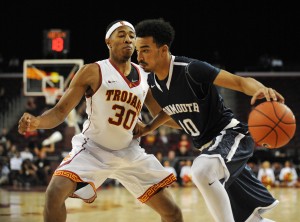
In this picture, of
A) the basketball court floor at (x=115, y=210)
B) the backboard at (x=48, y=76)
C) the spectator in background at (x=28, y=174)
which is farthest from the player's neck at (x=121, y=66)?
the spectator in background at (x=28, y=174)

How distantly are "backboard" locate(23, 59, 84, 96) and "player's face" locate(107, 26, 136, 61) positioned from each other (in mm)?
9421

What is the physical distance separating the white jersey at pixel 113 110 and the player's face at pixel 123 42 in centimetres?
14

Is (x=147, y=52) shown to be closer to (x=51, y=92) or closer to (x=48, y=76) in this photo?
(x=51, y=92)

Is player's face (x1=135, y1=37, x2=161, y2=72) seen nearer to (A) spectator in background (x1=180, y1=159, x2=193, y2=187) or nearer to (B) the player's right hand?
(B) the player's right hand

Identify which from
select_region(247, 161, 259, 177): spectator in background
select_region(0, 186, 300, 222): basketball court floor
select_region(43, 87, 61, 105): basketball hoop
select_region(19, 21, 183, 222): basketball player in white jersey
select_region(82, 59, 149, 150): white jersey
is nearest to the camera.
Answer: select_region(19, 21, 183, 222): basketball player in white jersey

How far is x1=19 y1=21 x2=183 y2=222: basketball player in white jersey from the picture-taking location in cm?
468

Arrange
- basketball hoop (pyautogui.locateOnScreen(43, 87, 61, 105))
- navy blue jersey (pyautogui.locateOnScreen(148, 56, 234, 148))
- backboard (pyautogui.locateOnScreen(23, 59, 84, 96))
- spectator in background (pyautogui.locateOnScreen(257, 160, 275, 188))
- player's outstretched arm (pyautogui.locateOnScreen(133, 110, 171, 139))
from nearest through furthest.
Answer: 1. navy blue jersey (pyautogui.locateOnScreen(148, 56, 234, 148))
2. player's outstretched arm (pyautogui.locateOnScreen(133, 110, 171, 139))
3. basketball hoop (pyautogui.locateOnScreen(43, 87, 61, 105))
4. backboard (pyautogui.locateOnScreen(23, 59, 84, 96))
5. spectator in background (pyautogui.locateOnScreen(257, 160, 275, 188))

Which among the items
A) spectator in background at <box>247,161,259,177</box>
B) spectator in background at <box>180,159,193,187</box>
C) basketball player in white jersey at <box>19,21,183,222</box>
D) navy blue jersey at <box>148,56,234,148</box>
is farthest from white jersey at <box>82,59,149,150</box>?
spectator in background at <box>247,161,259,177</box>

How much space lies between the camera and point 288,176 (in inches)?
622

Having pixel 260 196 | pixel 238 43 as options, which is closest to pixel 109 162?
pixel 260 196

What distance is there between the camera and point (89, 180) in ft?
15.4

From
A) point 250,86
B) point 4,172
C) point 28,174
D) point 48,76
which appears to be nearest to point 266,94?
point 250,86

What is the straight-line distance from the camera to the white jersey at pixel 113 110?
4793 mm

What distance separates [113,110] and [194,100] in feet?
2.59
